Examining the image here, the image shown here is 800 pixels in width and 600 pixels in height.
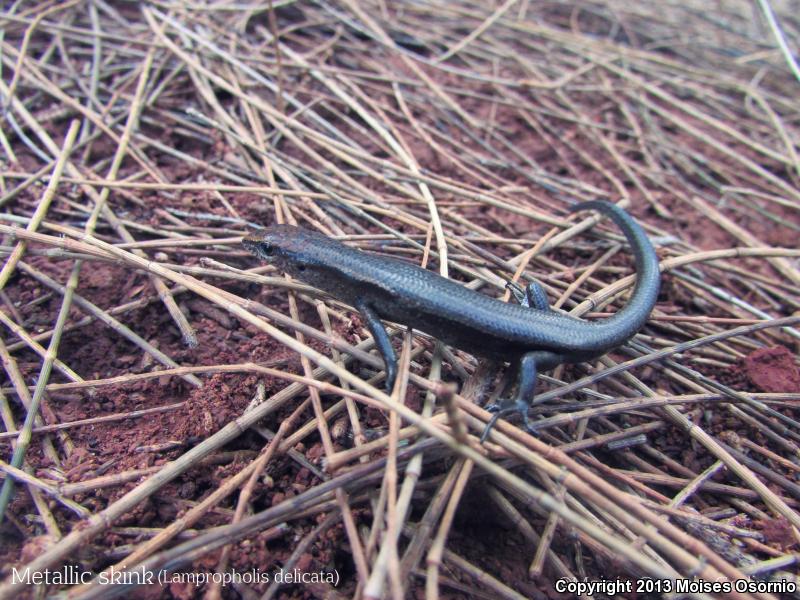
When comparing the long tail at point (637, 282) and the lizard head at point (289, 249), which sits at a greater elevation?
the long tail at point (637, 282)

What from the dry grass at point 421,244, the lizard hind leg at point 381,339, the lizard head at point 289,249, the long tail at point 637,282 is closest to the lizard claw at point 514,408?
the dry grass at point 421,244

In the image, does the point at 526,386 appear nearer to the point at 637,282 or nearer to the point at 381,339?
the point at 381,339

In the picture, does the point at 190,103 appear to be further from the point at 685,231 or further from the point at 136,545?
the point at 685,231

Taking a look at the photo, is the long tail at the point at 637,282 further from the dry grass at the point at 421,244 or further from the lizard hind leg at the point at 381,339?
the lizard hind leg at the point at 381,339

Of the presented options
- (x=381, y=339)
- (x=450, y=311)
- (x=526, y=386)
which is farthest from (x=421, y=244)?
(x=526, y=386)

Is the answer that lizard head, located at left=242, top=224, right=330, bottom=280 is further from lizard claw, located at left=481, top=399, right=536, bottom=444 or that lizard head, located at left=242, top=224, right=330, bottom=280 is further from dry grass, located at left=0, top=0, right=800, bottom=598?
lizard claw, located at left=481, top=399, right=536, bottom=444
